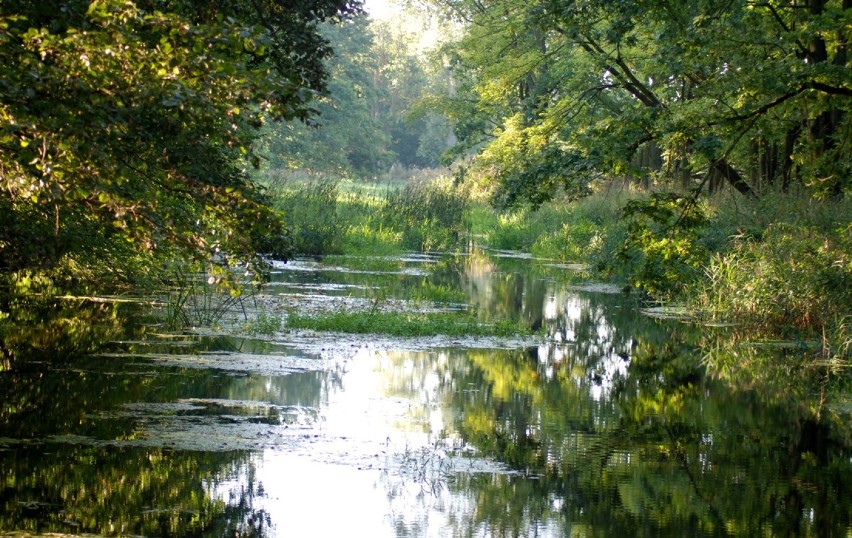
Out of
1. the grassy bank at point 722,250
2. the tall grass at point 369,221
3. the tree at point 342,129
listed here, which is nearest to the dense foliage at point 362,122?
A: the tree at point 342,129

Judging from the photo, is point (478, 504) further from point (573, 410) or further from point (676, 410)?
point (676, 410)

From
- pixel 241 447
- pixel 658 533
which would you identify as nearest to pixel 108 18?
pixel 241 447

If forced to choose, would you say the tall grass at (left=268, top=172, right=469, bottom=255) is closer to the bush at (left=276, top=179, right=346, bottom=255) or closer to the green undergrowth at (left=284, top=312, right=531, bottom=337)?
the bush at (left=276, top=179, right=346, bottom=255)

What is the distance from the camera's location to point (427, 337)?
45.3ft

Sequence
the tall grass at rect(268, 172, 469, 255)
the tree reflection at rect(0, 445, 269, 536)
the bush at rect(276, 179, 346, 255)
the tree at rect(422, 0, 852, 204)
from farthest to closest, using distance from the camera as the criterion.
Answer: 1. the tall grass at rect(268, 172, 469, 255)
2. the bush at rect(276, 179, 346, 255)
3. the tree at rect(422, 0, 852, 204)
4. the tree reflection at rect(0, 445, 269, 536)

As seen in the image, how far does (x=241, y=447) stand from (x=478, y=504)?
6.36ft

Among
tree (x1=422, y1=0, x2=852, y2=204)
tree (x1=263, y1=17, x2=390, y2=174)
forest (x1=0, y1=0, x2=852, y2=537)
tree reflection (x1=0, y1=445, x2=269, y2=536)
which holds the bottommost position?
tree reflection (x1=0, y1=445, x2=269, y2=536)

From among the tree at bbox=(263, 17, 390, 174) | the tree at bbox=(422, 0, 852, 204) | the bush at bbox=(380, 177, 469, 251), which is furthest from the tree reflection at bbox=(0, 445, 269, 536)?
the tree at bbox=(263, 17, 390, 174)

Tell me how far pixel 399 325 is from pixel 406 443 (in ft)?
17.5

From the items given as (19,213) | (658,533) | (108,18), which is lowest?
(658,533)

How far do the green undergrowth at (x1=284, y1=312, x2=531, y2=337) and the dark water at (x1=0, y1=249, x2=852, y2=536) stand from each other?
51 cm

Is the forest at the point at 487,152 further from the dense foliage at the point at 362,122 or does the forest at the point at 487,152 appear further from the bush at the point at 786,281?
the dense foliage at the point at 362,122

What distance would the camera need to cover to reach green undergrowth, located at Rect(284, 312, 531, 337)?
13922mm

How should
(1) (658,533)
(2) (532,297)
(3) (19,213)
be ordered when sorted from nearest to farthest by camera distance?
(1) (658,533), (3) (19,213), (2) (532,297)
